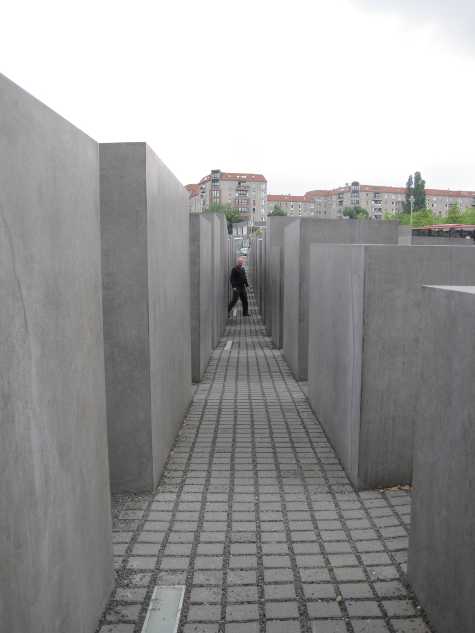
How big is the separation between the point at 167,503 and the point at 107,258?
1.92m

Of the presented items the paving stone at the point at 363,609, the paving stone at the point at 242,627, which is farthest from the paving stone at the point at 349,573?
the paving stone at the point at 242,627

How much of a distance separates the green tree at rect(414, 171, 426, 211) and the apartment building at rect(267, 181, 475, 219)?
55.3m

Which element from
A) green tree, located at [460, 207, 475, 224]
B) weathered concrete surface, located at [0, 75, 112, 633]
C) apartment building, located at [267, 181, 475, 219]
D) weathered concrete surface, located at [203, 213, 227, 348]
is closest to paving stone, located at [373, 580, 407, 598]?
weathered concrete surface, located at [0, 75, 112, 633]

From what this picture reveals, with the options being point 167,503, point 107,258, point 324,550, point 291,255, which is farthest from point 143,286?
point 291,255

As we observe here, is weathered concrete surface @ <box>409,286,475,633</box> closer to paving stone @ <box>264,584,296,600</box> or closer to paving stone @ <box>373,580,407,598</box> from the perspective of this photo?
paving stone @ <box>373,580,407,598</box>

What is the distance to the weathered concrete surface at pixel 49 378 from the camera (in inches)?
80.8

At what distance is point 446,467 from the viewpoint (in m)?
3.00

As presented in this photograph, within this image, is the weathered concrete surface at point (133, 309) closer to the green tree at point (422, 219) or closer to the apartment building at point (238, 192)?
the green tree at point (422, 219)

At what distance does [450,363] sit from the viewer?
3.00 m

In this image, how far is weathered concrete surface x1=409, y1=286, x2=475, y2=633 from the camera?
8.98 feet

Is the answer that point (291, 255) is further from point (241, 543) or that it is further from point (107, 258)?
point (241, 543)

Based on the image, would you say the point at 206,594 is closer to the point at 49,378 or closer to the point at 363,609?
the point at 363,609

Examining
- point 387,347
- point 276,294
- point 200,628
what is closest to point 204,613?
point 200,628

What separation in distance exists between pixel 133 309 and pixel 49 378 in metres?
2.29
